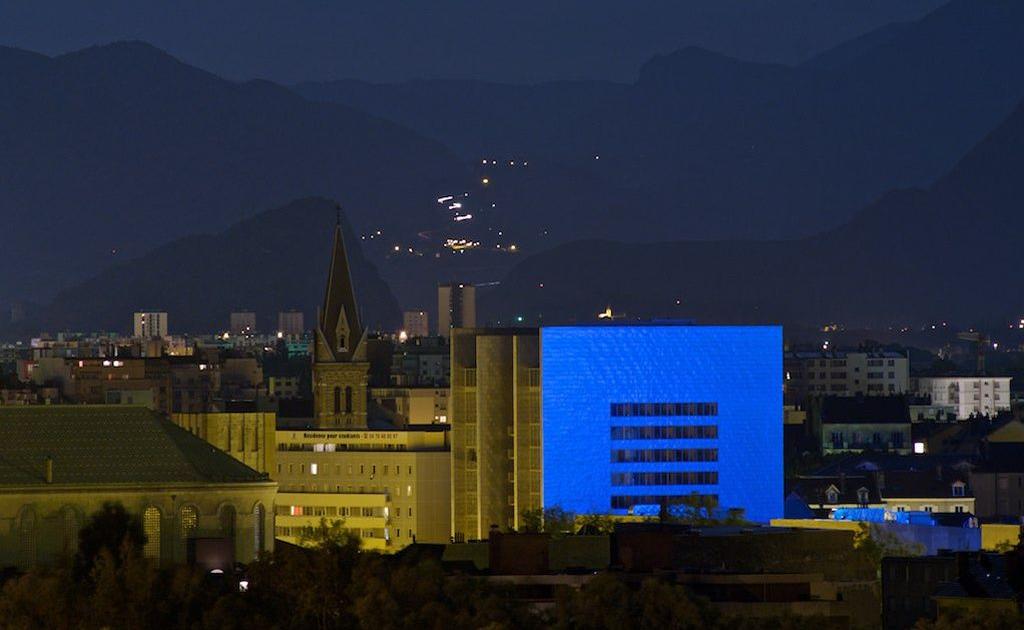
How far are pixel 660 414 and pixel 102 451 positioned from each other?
5211 centimetres

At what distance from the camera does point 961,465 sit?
180 metres

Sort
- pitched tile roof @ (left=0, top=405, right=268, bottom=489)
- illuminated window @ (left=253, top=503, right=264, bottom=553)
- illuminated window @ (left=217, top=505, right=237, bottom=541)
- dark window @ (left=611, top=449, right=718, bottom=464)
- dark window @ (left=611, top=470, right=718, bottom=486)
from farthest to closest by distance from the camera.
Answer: dark window @ (left=611, top=449, right=718, bottom=464)
dark window @ (left=611, top=470, right=718, bottom=486)
illuminated window @ (left=253, top=503, right=264, bottom=553)
pitched tile roof @ (left=0, top=405, right=268, bottom=489)
illuminated window @ (left=217, top=505, right=237, bottom=541)

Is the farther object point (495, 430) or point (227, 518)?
point (495, 430)

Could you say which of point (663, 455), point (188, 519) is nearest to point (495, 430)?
point (663, 455)

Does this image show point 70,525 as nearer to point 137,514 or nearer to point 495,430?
point 137,514

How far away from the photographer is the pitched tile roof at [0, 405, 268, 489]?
103312 mm

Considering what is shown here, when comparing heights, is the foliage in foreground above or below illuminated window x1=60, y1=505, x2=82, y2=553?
below

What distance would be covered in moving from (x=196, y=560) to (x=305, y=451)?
7901 centimetres

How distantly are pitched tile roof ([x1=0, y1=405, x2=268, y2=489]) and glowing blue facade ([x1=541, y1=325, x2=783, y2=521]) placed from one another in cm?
4475

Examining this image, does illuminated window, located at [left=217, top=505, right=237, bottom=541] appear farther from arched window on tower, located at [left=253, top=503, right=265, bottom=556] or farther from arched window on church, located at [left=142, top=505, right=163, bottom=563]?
arched window on church, located at [left=142, top=505, right=163, bottom=563]

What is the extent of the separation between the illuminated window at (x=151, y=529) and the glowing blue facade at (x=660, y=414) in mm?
A: 48889

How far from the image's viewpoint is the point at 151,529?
102m

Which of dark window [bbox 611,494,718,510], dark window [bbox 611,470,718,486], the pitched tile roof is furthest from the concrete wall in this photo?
dark window [bbox 611,470,718,486]

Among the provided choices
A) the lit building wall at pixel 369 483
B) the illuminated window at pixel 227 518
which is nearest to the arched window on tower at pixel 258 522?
the illuminated window at pixel 227 518
